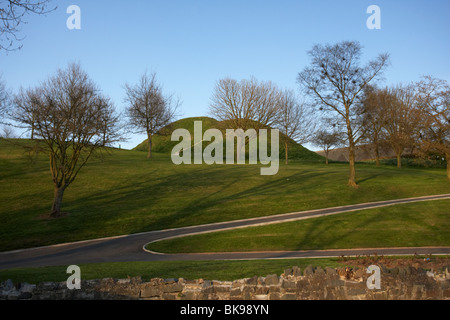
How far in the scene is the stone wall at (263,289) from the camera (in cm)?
828

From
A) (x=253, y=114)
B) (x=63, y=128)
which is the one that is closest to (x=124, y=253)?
(x=63, y=128)

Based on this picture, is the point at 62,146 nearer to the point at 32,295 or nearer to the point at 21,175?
the point at 21,175

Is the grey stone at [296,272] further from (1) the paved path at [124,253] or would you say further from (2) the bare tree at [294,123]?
(2) the bare tree at [294,123]

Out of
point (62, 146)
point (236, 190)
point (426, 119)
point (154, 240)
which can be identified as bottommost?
point (154, 240)

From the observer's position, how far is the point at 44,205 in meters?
27.6

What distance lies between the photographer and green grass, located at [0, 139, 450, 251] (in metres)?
23.6

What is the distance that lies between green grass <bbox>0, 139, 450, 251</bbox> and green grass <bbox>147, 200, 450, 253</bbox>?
171 inches

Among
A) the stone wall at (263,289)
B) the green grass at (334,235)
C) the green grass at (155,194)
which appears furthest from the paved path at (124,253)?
the stone wall at (263,289)

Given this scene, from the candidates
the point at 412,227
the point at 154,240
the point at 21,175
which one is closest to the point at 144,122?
the point at 21,175

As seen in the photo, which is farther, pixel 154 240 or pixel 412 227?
pixel 412 227

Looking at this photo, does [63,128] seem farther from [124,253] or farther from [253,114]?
[253,114]

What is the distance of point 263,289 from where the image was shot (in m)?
8.27
